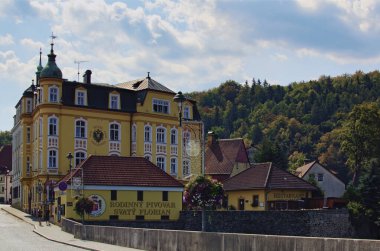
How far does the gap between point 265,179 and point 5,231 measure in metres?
27.6

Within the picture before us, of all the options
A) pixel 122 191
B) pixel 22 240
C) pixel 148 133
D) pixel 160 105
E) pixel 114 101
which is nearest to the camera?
pixel 22 240

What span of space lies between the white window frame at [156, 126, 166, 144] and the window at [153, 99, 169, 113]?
1.81 m

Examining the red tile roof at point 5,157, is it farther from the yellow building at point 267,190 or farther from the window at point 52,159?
the yellow building at point 267,190

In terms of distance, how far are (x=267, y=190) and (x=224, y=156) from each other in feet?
72.5

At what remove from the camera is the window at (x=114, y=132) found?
7188cm

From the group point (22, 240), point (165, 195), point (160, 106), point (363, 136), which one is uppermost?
point (160, 106)

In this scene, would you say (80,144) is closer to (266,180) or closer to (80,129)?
(80,129)

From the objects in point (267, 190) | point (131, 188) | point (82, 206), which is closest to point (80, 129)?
point (131, 188)

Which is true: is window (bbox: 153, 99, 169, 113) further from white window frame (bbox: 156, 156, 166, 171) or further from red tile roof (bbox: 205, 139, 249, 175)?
red tile roof (bbox: 205, 139, 249, 175)

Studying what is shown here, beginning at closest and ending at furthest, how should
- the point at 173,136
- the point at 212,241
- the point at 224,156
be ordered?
the point at 212,241
the point at 173,136
the point at 224,156

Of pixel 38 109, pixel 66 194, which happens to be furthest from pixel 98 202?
pixel 38 109

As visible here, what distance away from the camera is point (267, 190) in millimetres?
65312

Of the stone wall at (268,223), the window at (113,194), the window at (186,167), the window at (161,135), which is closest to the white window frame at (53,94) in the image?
the window at (161,135)

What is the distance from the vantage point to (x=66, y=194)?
172ft
